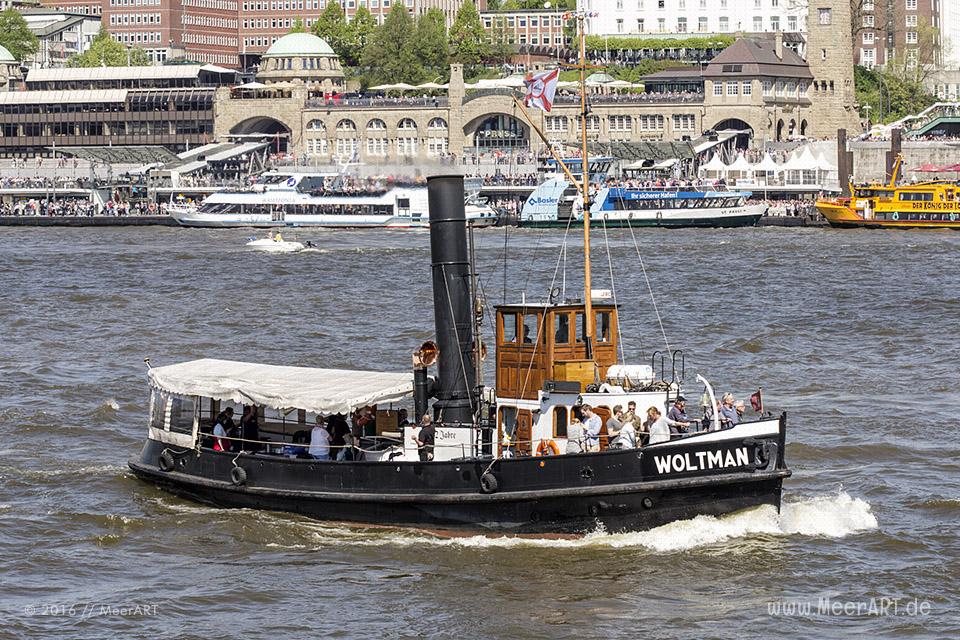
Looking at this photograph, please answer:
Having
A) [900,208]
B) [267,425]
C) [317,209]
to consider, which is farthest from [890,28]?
[267,425]

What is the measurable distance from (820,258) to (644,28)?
9865 centimetres

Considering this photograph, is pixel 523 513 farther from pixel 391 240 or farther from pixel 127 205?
pixel 127 205

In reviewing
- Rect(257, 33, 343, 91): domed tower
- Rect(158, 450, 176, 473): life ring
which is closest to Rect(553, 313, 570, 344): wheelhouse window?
Rect(158, 450, 176, 473): life ring

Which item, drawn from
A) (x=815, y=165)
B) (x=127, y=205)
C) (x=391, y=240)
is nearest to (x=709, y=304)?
(x=391, y=240)

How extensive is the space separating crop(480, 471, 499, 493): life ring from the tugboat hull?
3.1 inches

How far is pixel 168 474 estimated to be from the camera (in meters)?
37.6

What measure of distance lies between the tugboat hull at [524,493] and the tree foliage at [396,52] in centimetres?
16229

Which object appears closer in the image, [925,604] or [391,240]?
[925,604]

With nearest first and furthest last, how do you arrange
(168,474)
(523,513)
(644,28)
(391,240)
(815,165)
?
(523,513), (168,474), (391,240), (815,165), (644,28)

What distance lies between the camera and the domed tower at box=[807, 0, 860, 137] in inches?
6777

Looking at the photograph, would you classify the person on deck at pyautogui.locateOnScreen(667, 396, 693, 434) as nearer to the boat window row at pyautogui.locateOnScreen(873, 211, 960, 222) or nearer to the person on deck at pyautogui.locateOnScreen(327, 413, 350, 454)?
the person on deck at pyautogui.locateOnScreen(327, 413, 350, 454)

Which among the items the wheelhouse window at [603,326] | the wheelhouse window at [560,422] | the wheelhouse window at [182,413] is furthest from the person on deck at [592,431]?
the wheelhouse window at [182,413]

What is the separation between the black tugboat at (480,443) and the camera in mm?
32344

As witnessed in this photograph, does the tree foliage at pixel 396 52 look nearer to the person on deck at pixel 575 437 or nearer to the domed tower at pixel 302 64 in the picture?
the domed tower at pixel 302 64
